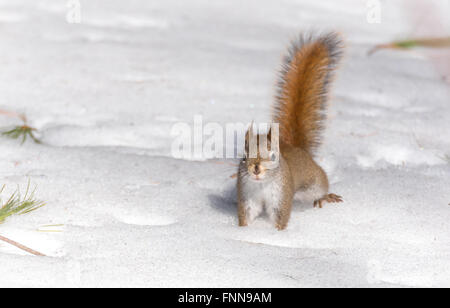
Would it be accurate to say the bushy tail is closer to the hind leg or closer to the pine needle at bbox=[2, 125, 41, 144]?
the hind leg

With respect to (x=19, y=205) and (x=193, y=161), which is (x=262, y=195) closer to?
(x=193, y=161)

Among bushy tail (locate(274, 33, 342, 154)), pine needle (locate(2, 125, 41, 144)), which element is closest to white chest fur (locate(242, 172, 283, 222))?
bushy tail (locate(274, 33, 342, 154))

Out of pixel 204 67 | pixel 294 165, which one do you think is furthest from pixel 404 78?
pixel 294 165

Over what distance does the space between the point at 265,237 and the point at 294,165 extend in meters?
0.43

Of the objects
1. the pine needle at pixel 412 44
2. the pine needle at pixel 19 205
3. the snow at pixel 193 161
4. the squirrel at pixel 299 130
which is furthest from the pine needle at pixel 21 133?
the pine needle at pixel 412 44

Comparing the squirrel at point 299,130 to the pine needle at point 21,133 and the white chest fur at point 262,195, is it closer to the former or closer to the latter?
the white chest fur at point 262,195

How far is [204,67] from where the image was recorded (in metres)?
4.06

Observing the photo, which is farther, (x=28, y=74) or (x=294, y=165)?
(x=28, y=74)

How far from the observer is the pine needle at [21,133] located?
9.45 feet

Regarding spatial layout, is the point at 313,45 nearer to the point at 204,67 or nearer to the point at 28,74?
the point at 204,67

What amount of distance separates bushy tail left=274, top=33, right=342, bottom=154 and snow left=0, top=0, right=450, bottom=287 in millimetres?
239

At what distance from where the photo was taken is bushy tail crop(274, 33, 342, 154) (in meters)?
2.53
